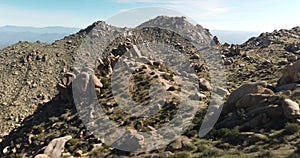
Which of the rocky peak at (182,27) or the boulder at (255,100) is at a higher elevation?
the rocky peak at (182,27)

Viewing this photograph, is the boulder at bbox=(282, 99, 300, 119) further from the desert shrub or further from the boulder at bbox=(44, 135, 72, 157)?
the boulder at bbox=(44, 135, 72, 157)

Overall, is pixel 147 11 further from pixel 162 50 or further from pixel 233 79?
pixel 162 50

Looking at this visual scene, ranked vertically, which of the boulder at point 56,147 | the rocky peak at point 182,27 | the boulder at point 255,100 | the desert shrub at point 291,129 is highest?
the rocky peak at point 182,27

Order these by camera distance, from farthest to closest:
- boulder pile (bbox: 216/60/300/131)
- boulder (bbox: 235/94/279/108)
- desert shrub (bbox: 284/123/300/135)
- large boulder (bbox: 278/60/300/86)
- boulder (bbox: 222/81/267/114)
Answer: large boulder (bbox: 278/60/300/86) → boulder (bbox: 222/81/267/114) → boulder (bbox: 235/94/279/108) → boulder pile (bbox: 216/60/300/131) → desert shrub (bbox: 284/123/300/135)

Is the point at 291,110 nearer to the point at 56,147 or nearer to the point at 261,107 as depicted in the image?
the point at 261,107

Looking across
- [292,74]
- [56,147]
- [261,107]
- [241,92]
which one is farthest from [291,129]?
[56,147]

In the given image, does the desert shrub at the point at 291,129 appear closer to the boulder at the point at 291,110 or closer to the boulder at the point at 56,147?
the boulder at the point at 291,110

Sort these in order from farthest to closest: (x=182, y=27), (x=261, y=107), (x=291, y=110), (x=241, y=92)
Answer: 1. (x=182, y=27)
2. (x=241, y=92)
3. (x=261, y=107)
4. (x=291, y=110)

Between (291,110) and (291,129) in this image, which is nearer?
(291,129)

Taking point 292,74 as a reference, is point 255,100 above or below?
below

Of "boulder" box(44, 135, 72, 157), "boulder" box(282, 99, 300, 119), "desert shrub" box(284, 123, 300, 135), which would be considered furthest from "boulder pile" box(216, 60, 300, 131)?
"boulder" box(44, 135, 72, 157)

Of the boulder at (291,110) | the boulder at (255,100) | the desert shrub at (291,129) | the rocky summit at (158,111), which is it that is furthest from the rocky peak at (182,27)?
the desert shrub at (291,129)

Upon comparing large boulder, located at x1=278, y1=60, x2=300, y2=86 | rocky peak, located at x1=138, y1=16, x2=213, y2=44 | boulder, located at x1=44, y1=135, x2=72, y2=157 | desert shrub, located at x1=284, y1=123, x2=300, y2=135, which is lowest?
boulder, located at x1=44, y1=135, x2=72, y2=157

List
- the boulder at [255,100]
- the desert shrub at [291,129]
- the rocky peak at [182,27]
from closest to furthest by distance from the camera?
1. the desert shrub at [291,129]
2. the boulder at [255,100]
3. the rocky peak at [182,27]
